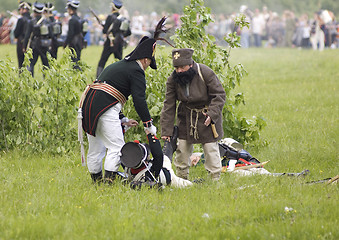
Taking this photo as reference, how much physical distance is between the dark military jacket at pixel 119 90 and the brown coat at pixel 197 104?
61 cm

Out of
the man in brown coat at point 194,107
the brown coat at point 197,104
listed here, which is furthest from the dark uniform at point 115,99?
the brown coat at point 197,104

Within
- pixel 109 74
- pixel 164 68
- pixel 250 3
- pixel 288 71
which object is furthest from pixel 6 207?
pixel 250 3

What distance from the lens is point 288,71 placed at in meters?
20.2

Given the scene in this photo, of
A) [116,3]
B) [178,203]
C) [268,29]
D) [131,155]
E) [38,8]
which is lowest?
[268,29]

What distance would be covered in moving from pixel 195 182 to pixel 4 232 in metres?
2.52

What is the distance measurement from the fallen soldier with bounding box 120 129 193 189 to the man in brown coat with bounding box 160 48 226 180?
39cm

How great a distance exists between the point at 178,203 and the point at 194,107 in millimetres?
1356

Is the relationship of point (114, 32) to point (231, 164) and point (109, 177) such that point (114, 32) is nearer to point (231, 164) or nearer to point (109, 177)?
point (231, 164)

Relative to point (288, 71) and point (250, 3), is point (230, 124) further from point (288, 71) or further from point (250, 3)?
point (250, 3)

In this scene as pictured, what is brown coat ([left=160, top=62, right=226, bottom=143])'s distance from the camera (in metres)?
6.44

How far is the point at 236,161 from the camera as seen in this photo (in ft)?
24.4

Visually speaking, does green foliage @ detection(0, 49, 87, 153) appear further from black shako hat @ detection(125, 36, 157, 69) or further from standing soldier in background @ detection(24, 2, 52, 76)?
standing soldier in background @ detection(24, 2, 52, 76)

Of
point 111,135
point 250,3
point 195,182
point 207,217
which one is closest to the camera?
point 207,217

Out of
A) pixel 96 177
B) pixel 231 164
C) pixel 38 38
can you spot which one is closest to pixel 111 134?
pixel 96 177
